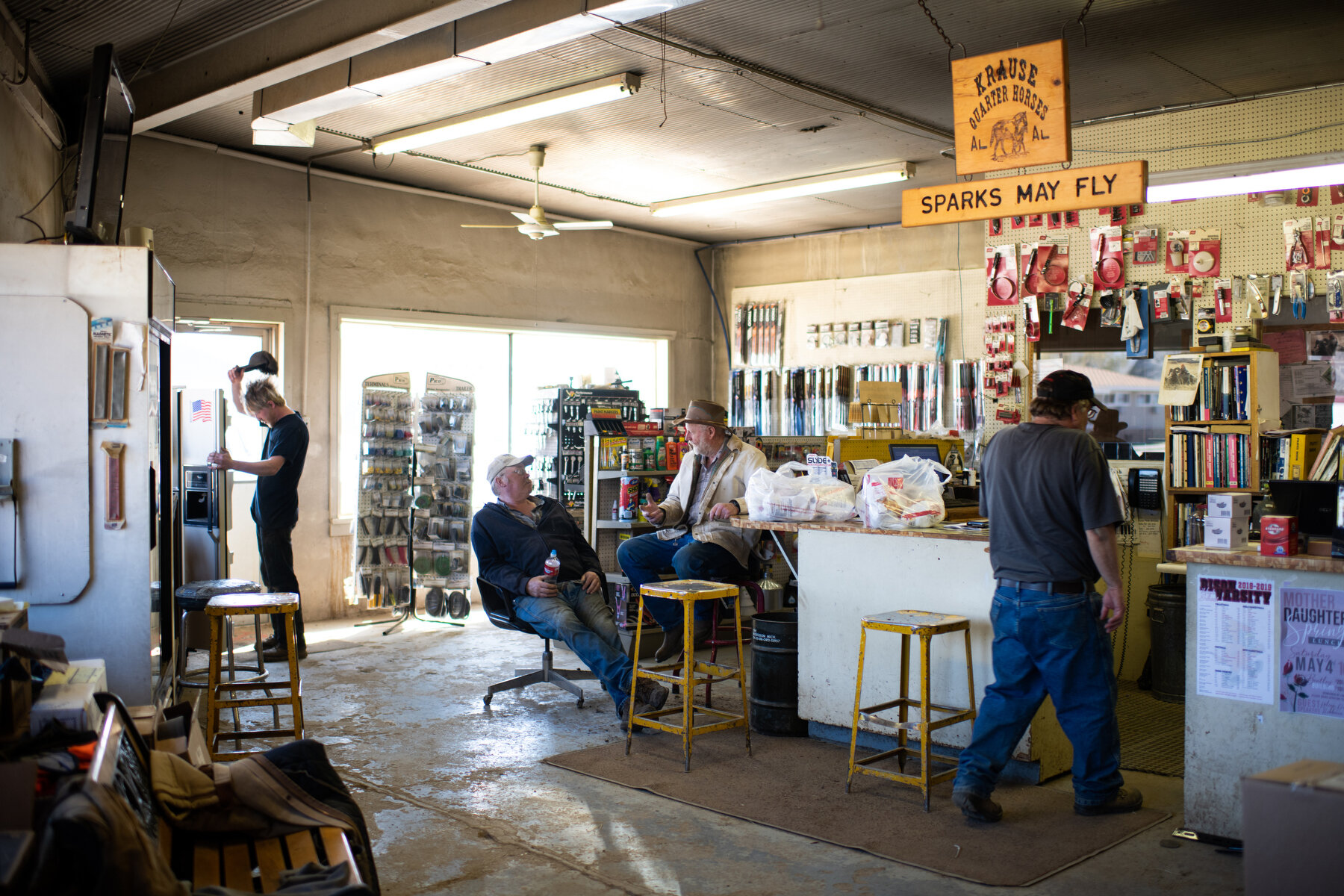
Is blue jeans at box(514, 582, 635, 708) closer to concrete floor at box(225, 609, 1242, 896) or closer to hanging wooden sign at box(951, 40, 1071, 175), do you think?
concrete floor at box(225, 609, 1242, 896)

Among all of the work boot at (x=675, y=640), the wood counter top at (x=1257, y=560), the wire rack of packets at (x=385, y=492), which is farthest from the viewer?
the wire rack of packets at (x=385, y=492)

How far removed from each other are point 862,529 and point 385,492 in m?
4.52

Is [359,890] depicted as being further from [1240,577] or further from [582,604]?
[582,604]

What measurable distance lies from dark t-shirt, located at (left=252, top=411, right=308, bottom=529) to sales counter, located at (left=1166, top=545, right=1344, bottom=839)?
198 inches

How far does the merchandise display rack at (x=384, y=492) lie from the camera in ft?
26.4

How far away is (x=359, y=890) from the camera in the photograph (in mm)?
2174

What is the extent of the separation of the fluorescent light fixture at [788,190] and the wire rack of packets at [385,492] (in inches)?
113

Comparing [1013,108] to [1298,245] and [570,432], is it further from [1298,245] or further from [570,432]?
[570,432]

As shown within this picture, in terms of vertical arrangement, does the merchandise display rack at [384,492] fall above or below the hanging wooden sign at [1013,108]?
below

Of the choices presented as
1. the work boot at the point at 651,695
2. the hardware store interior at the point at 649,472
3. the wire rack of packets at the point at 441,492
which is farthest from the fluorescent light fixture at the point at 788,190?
the work boot at the point at 651,695

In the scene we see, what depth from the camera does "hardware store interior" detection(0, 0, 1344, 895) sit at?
11.5 feet

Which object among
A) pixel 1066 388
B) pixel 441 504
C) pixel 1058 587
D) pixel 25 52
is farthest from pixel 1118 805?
pixel 25 52

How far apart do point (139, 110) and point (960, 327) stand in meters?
6.85

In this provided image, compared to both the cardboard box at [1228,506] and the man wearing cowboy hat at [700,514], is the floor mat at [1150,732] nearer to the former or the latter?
the cardboard box at [1228,506]
